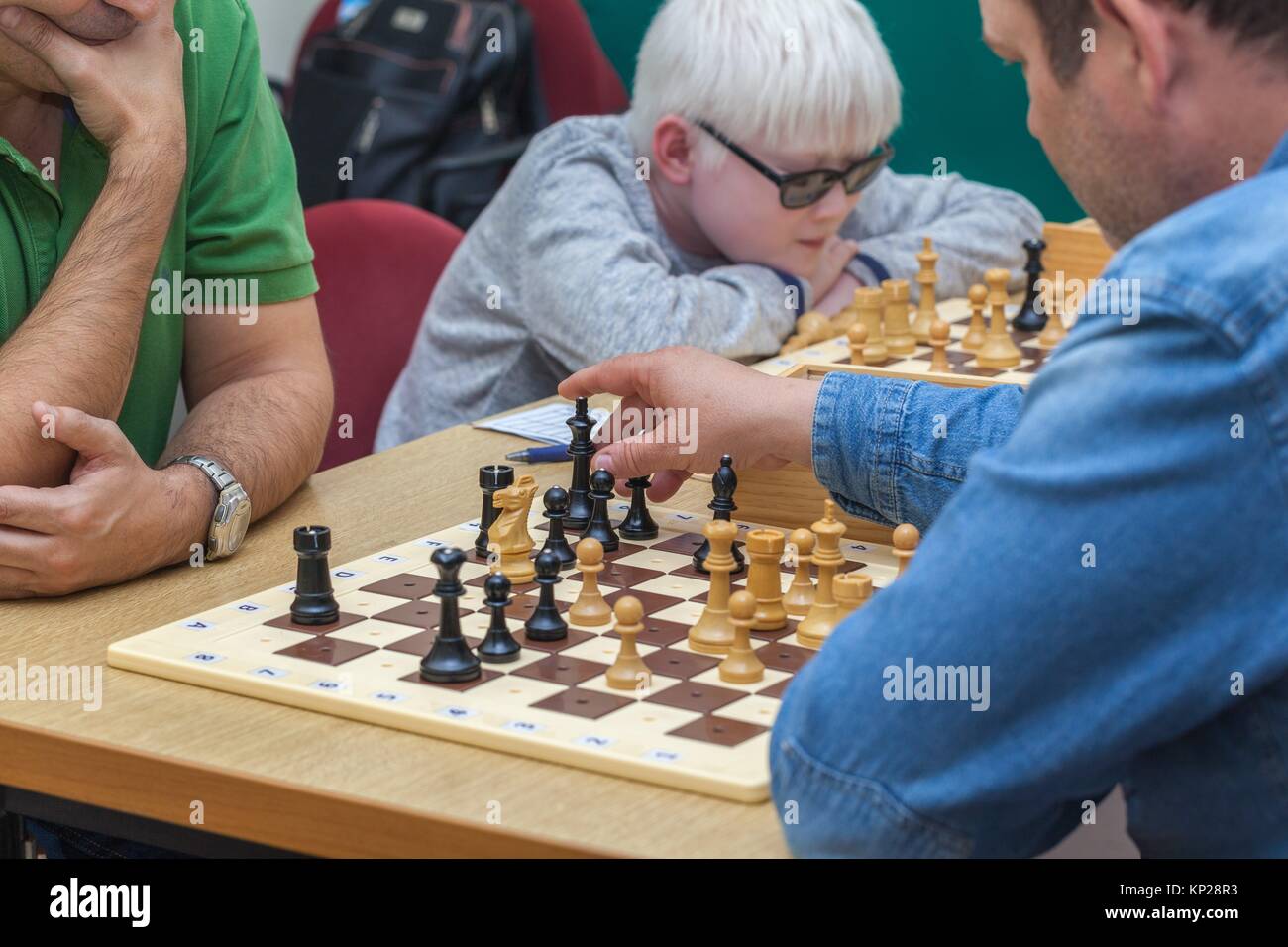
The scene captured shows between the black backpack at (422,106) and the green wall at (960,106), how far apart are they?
3.18ft

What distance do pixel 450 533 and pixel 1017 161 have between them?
9.04 ft

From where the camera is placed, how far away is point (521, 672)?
4.16 feet

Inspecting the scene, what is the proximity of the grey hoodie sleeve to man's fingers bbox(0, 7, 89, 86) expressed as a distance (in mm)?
886

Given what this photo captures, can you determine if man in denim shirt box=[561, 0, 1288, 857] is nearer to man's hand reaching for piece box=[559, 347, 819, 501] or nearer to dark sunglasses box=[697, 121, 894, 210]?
man's hand reaching for piece box=[559, 347, 819, 501]

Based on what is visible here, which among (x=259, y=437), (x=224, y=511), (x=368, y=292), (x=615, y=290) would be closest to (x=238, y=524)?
(x=224, y=511)

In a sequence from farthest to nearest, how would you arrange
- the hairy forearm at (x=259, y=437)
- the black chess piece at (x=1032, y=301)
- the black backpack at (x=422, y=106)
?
the black backpack at (x=422, y=106) → the black chess piece at (x=1032, y=301) → the hairy forearm at (x=259, y=437)

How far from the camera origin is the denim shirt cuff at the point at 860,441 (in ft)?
5.04

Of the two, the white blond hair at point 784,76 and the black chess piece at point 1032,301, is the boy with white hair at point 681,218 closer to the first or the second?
the white blond hair at point 784,76

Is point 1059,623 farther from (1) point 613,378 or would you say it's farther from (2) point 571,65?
(2) point 571,65

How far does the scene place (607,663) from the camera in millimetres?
1283

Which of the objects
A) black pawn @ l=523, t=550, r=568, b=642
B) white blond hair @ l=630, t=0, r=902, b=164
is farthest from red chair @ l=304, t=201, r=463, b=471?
black pawn @ l=523, t=550, r=568, b=642

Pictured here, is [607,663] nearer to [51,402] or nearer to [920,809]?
[920,809]

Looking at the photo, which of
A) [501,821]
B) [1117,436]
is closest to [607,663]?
[501,821]

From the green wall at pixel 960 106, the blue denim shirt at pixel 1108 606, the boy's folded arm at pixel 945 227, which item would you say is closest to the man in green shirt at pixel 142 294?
the blue denim shirt at pixel 1108 606
